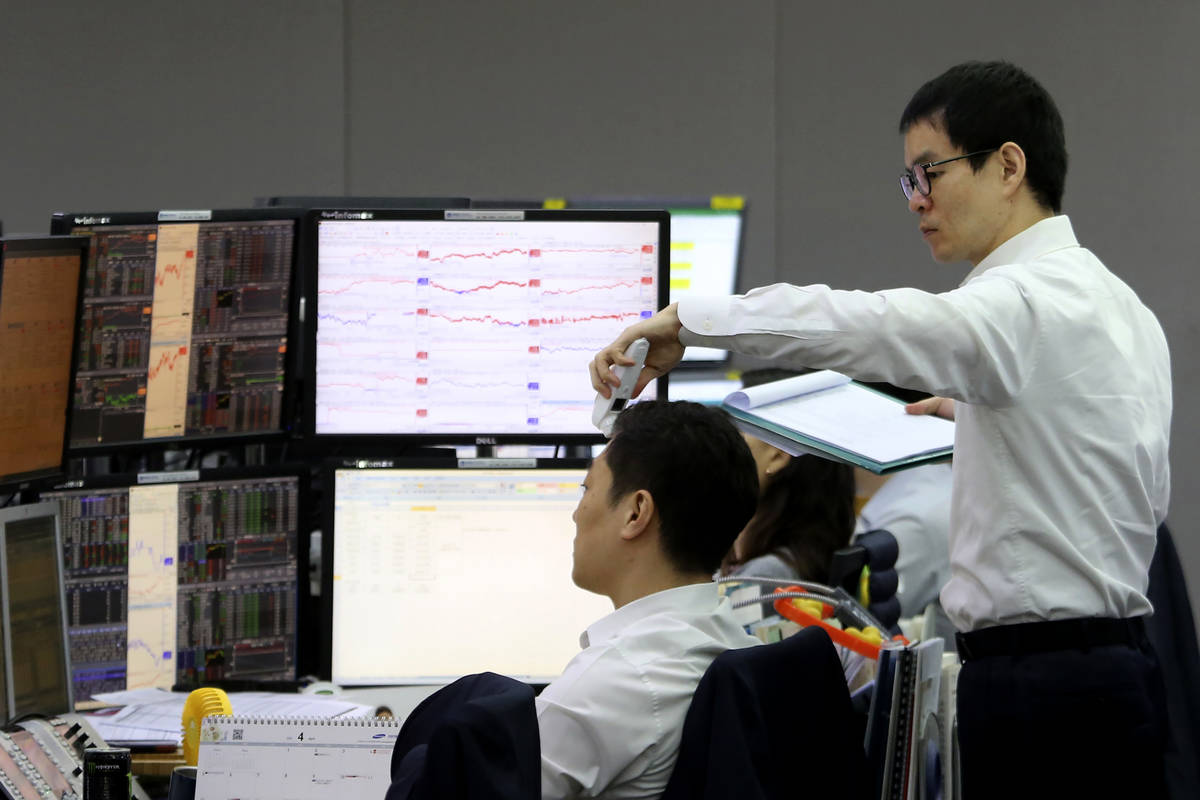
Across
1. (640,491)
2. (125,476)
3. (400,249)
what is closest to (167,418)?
(125,476)

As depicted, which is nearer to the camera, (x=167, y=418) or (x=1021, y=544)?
(x=1021, y=544)

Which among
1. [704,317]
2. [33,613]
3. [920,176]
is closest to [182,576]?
[33,613]

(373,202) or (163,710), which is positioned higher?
(373,202)

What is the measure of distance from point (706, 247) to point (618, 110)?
1.59 meters

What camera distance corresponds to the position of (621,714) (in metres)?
1.45

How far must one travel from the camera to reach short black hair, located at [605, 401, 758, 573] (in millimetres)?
1715

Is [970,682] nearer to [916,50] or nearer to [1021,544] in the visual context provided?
[1021,544]

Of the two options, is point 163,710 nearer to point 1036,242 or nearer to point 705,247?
point 1036,242

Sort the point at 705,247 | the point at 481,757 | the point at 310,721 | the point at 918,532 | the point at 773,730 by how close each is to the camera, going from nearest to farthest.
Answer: the point at 481,757
the point at 773,730
the point at 310,721
the point at 918,532
the point at 705,247

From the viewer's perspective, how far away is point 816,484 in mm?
2557

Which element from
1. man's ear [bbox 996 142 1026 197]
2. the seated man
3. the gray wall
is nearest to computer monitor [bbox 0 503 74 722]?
the seated man

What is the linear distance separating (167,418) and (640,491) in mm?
938

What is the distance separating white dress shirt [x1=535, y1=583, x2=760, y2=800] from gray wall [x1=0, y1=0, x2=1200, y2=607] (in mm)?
3797

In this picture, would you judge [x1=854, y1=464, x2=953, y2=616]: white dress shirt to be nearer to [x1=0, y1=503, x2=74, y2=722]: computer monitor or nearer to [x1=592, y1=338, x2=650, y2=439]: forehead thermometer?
[x1=592, y1=338, x2=650, y2=439]: forehead thermometer
